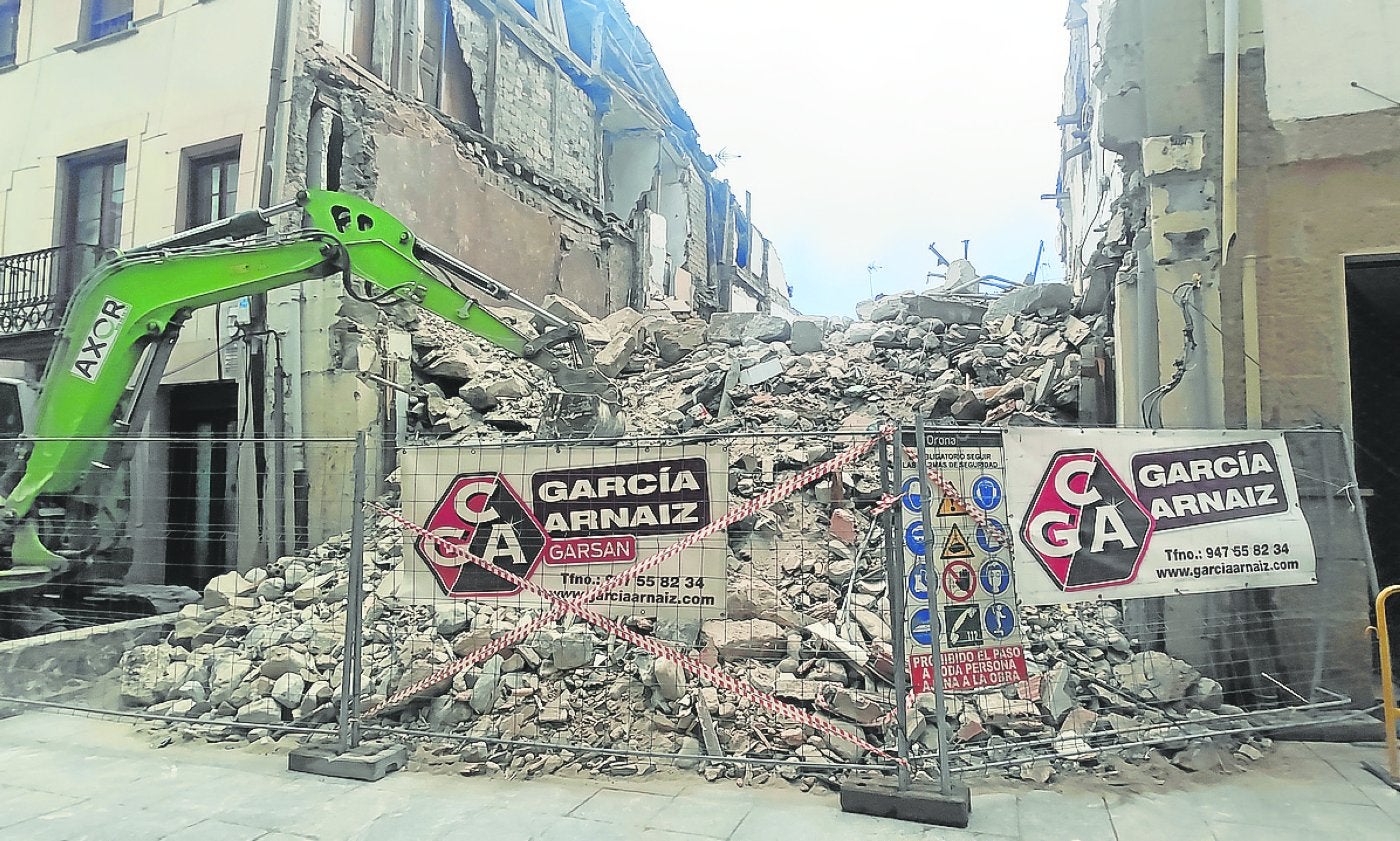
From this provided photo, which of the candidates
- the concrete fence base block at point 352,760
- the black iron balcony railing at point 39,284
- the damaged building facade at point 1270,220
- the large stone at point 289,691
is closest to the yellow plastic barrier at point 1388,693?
the damaged building facade at point 1270,220

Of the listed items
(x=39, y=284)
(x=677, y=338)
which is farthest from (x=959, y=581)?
(x=39, y=284)

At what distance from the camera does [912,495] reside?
4555 mm

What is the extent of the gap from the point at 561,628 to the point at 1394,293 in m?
7.04

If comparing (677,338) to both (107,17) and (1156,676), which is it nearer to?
(107,17)

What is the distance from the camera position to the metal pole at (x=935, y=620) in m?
4.21

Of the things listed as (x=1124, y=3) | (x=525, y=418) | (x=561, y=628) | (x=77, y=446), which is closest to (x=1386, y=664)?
(x=561, y=628)

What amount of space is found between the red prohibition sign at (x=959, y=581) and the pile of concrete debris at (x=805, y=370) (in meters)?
6.22

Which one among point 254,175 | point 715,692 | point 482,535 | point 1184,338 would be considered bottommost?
point 715,692

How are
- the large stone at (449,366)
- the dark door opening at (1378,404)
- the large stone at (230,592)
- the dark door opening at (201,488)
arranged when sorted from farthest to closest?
the large stone at (449,366) → the dark door opening at (201,488) → the large stone at (230,592) → the dark door opening at (1378,404)

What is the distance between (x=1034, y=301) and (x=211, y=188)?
13140mm

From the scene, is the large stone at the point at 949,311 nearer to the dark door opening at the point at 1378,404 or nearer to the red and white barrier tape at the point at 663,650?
the dark door opening at the point at 1378,404

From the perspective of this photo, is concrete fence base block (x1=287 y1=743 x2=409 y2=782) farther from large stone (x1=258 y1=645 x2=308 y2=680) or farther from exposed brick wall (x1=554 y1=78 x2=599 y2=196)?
exposed brick wall (x1=554 y1=78 x2=599 y2=196)

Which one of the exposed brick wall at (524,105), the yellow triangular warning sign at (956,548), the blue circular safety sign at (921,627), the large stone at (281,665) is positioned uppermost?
the exposed brick wall at (524,105)

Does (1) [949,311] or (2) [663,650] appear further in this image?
(1) [949,311]
